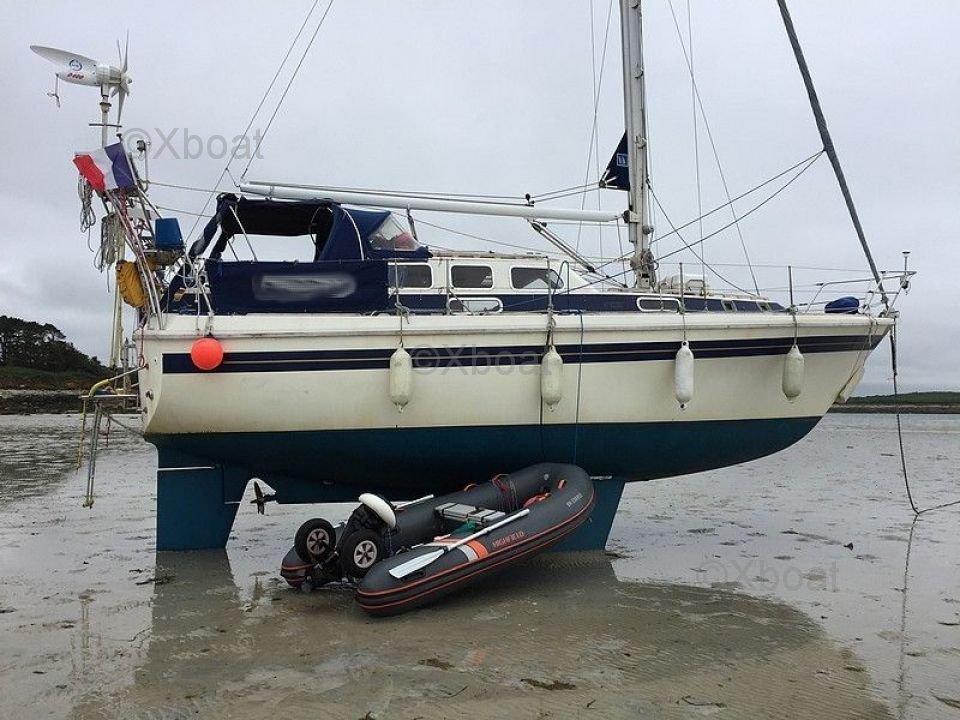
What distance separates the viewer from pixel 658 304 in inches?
326

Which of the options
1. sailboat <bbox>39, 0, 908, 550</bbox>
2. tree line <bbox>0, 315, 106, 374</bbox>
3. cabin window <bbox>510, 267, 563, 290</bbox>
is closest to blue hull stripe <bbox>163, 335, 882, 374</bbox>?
sailboat <bbox>39, 0, 908, 550</bbox>

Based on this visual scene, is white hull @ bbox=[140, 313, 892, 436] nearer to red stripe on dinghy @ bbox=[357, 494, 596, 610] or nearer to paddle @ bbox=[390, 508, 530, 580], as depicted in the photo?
red stripe on dinghy @ bbox=[357, 494, 596, 610]

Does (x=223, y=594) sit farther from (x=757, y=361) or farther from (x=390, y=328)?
(x=757, y=361)

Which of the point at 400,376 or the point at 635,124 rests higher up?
the point at 635,124

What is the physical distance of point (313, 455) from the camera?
24.8 ft

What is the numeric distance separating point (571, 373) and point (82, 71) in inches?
223

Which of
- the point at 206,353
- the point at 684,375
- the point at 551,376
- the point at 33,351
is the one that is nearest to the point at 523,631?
the point at 551,376

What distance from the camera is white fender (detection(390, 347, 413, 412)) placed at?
7.12 metres

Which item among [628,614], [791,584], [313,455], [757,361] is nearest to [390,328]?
[313,455]

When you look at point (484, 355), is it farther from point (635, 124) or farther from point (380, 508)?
point (635, 124)

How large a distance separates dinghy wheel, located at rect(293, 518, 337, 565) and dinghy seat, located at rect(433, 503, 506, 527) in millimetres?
963

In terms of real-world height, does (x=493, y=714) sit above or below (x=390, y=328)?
below

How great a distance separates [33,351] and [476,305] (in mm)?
63644

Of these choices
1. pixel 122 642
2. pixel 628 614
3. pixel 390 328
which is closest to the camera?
pixel 122 642
